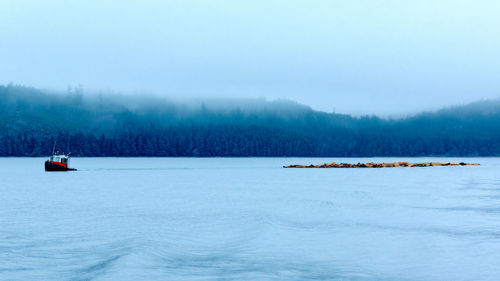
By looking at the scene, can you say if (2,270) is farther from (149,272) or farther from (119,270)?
(149,272)

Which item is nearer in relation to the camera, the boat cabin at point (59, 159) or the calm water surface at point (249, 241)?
the calm water surface at point (249, 241)

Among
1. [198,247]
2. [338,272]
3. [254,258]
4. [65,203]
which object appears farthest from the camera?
[65,203]

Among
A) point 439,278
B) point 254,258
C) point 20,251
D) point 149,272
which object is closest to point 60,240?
point 20,251

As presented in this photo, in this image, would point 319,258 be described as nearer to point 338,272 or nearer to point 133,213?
point 338,272

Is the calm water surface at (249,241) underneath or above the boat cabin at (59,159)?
underneath

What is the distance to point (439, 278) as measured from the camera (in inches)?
653

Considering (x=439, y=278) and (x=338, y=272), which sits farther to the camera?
(x=338, y=272)

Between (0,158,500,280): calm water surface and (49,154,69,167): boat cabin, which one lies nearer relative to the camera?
(0,158,500,280): calm water surface

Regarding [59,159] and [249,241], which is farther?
[59,159]

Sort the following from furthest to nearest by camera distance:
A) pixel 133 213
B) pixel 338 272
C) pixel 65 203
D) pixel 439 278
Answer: pixel 65 203 < pixel 133 213 < pixel 338 272 < pixel 439 278

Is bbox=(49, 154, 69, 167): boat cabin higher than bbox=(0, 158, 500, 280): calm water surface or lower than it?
higher

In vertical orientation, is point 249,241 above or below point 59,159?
below

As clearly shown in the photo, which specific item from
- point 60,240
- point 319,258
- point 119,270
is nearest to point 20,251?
point 60,240

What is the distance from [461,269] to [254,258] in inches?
320
